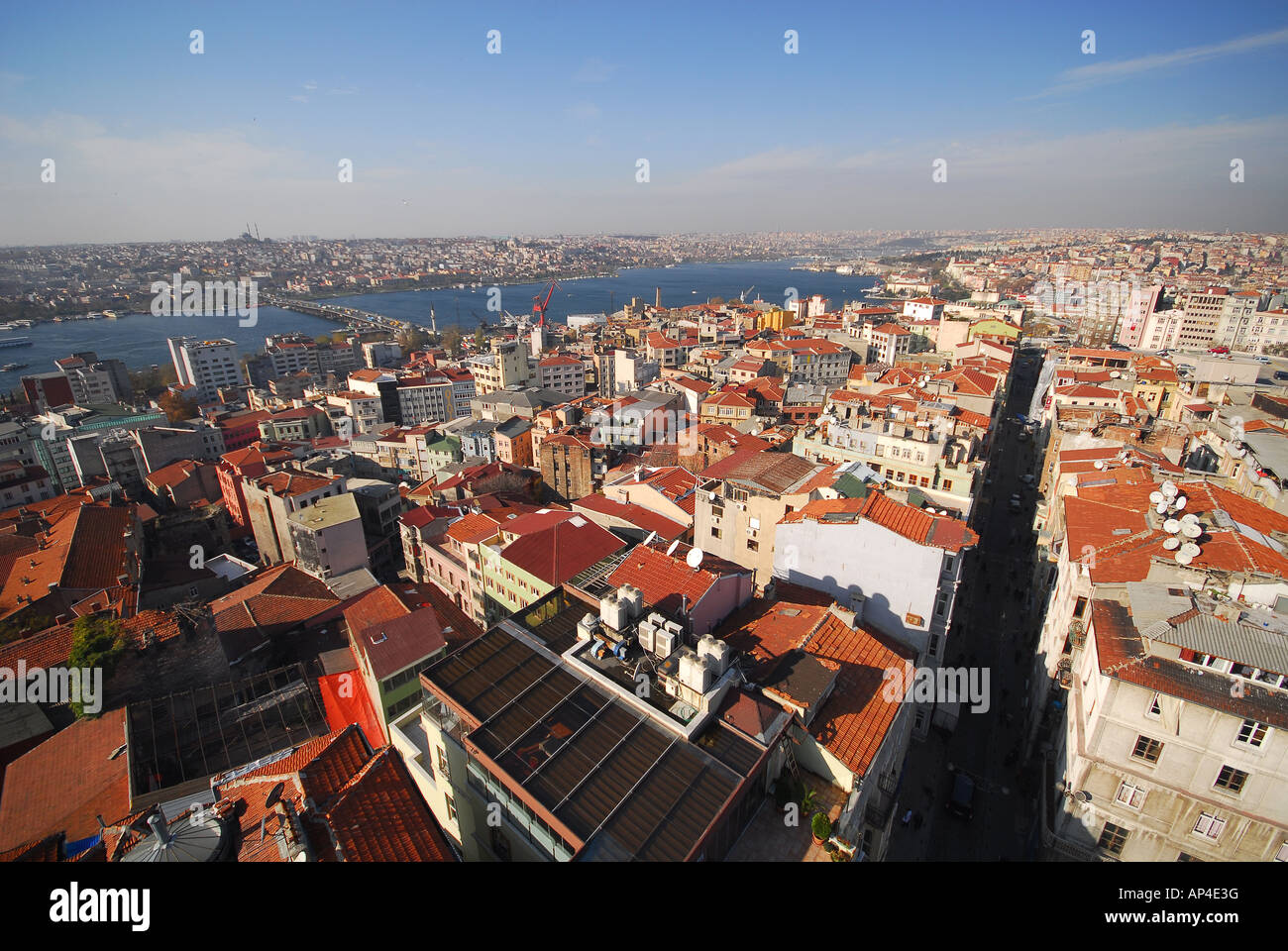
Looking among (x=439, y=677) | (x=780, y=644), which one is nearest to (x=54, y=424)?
(x=439, y=677)

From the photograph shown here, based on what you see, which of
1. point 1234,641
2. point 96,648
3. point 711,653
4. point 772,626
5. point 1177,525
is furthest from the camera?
point 96,648

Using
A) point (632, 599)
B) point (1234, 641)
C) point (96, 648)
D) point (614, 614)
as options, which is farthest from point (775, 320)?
point (96, 648)

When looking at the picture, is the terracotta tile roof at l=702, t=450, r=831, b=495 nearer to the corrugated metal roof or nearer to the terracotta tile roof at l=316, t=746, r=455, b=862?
the corrugated metal roof

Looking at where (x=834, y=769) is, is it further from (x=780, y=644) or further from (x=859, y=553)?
(x=859, y=553)

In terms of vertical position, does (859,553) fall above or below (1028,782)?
above

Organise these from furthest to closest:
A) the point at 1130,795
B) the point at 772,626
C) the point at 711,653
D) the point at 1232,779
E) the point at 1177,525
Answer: the point at 1177,525
the point at 772,626
the point at 1130,795
the point at 1232,779
the point at 711,653

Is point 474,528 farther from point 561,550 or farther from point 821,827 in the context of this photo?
point 821,827
